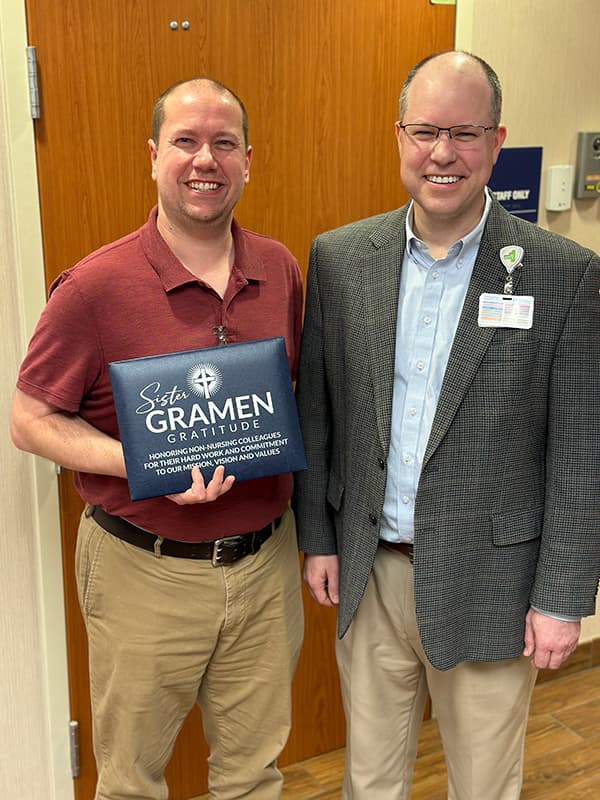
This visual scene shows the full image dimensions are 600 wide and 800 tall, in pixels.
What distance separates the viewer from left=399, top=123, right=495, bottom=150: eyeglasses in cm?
183

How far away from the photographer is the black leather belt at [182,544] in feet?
6.52

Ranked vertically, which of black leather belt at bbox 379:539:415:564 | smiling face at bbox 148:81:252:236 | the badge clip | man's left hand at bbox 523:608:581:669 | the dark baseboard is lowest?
the dark baseboard

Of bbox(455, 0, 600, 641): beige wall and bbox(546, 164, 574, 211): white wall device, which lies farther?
bbox(546, 164, 574, 211): white wall device

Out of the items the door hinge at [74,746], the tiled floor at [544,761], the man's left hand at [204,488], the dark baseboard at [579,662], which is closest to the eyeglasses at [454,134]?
the man's left hand at [204,488]

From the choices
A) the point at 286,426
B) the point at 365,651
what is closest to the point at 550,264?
the point at 286,426

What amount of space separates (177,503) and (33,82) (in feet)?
3.35

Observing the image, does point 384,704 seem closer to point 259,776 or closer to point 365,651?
point 365,651

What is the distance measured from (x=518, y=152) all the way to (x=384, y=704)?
168 cm

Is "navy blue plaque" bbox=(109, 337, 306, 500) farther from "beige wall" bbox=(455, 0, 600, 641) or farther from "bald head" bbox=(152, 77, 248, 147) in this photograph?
"beige wall" bbox=(455, 0, 600, 641)

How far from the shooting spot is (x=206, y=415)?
5.95ft

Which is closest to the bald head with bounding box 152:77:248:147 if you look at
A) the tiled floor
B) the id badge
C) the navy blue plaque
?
the navy blue plaque

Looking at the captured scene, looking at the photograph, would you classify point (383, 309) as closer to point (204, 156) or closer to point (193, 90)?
point (204, 156)

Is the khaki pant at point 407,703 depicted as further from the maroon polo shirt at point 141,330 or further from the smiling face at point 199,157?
the smiling face at point 199,157

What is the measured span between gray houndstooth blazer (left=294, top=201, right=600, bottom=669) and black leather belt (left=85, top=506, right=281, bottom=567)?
229 mm
